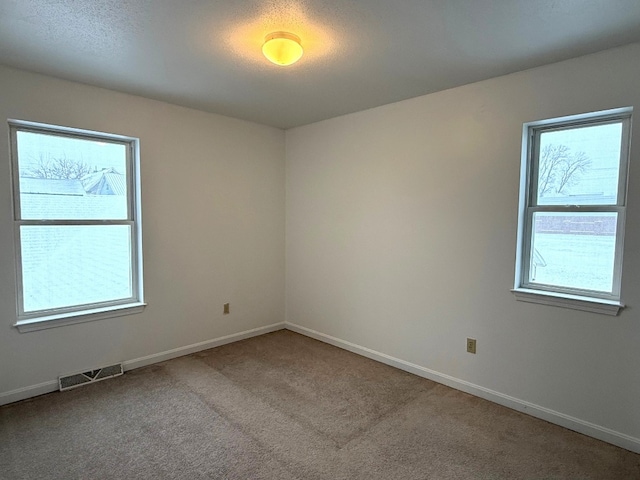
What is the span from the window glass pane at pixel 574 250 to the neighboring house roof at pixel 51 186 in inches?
147

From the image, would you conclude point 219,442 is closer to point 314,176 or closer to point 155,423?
point 155,423

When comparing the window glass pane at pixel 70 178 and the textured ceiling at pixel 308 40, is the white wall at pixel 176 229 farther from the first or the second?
the textured ceiling at pixel 308 40

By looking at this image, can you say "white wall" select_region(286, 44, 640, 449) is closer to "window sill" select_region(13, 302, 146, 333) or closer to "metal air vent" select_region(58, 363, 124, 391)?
"window sill" select_region(13, 302, 146, 333)

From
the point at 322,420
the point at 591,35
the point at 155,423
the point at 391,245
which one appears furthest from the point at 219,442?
the point at 591,35

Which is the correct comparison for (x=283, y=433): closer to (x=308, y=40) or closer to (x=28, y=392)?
(x=28, y=392)

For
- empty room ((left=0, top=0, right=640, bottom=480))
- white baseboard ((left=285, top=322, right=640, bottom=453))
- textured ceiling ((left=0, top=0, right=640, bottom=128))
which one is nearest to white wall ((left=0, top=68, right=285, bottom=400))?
empty room ((left=0, top=0, right=640, bottom=480))

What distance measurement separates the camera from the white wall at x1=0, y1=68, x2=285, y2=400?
9.09 ft

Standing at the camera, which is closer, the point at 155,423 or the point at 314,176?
the point at 155,423

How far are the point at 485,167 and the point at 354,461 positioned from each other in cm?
229

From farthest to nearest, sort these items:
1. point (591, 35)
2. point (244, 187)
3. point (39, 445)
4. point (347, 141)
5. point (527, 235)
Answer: point (244, 187)
point (347, 141)
point (527, 235)
point (39, 445)
point (591, 35)

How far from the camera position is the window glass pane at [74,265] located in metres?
2.88

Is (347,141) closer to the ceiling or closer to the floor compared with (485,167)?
closer to the ceiling

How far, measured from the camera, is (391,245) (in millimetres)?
3498

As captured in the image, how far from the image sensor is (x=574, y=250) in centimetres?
256
